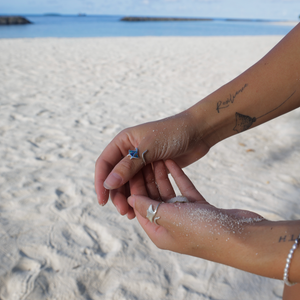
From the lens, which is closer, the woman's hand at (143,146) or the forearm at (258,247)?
the forearm at (258,247)

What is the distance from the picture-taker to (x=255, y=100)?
5.35 feet

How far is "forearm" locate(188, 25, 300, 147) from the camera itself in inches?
58.6

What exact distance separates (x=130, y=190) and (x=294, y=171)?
1.95 metres

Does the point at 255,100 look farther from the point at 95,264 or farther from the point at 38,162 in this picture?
the point at 38,162

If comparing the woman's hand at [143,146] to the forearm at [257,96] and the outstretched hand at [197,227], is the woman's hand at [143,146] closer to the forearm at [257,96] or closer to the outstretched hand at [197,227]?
the forearm at [257,96]

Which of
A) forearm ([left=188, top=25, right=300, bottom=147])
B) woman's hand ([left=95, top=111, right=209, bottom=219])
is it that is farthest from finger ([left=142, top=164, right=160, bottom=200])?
forearm ([left=188, top=25, right=300, bottom=147])

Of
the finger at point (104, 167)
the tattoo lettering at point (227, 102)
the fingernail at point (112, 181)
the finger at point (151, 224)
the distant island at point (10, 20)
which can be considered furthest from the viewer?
the distant island at point (10, 20)

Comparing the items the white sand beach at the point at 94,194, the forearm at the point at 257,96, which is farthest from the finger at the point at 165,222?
the forearm at the point at 257,96

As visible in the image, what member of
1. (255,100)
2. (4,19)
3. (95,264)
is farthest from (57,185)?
(4,19)

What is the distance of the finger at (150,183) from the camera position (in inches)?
62.9

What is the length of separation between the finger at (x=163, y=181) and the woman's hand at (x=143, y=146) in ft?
0.16

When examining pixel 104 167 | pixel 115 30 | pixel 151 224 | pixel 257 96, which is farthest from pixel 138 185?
pixel 115 30

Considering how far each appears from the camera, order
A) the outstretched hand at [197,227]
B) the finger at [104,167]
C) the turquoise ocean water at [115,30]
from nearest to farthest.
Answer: the outstretched hand at [197,227] → the finger at [104,167] → the turquoise ocean water at [115,30]

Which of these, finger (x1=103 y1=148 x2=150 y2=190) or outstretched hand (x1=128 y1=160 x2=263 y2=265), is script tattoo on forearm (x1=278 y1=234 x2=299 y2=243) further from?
finger (x1=103 y1=148 x2=150 y2=190)
